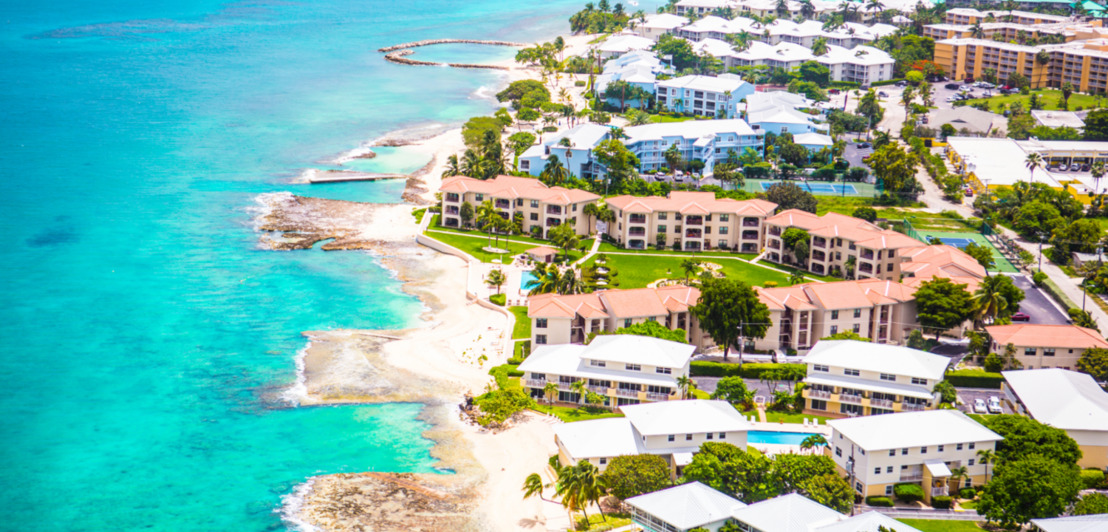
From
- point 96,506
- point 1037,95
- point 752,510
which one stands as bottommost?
point 96,506

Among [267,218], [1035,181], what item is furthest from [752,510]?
[1035,181]

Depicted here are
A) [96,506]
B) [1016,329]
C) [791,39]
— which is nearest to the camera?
[96,506]

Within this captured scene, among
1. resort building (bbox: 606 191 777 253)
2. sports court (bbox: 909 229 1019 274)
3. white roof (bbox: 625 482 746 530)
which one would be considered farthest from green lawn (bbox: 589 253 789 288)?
white roof (bbox: 625 482 746 530)

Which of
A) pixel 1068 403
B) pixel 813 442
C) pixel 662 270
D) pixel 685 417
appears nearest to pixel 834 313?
pixel 1068 403

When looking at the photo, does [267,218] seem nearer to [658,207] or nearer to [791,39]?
[658,207]

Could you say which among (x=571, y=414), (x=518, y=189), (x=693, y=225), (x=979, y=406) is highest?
(x=518, y=189)

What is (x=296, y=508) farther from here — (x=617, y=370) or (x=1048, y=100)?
(x=1048, y=100)

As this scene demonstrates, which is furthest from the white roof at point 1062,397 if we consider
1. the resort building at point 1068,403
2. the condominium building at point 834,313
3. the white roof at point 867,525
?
the white roof at point 867,525
